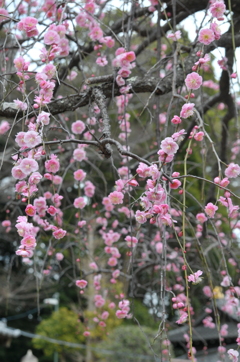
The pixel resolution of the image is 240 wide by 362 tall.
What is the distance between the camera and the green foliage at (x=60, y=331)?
22.0 ft

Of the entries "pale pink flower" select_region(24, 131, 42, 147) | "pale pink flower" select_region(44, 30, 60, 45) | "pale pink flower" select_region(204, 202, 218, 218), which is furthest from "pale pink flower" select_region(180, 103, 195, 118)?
"pale pink flower" select_region(44, 30, 60, 45)

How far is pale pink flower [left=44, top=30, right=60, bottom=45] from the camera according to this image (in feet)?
4.33

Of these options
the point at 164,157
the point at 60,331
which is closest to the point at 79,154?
the point at 164,157

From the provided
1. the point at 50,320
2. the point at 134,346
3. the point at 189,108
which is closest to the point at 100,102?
the point at 189,108

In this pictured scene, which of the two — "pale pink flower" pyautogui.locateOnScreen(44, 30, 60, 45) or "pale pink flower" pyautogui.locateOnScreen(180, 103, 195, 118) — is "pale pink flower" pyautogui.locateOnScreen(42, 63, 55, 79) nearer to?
"pale pink flower" pyautogui.locateOnScreen(44, 30, 60, 45)

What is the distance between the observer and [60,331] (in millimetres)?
6715

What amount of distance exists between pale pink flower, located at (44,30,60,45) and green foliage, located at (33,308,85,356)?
5.86 metres

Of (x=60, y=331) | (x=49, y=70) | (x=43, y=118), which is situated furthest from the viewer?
(x=60, y=331)

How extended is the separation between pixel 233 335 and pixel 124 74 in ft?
9.00

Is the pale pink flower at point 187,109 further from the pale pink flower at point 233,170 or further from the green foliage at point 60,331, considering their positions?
the green foliage at point 60,331

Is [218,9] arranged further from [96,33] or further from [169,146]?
[96,33]

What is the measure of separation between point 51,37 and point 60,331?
6.09 m

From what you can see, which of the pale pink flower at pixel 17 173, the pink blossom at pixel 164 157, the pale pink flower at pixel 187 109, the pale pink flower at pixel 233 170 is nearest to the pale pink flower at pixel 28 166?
the pale pink flower at pixel 17 173

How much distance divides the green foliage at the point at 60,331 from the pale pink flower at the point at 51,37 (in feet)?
19.2
